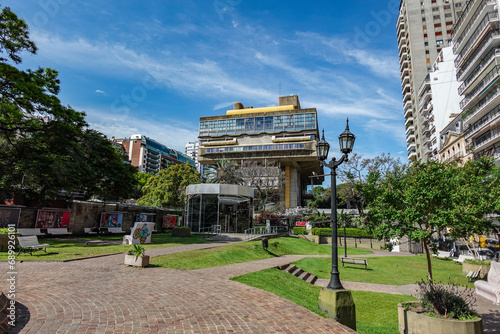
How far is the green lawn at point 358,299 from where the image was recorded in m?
7.78

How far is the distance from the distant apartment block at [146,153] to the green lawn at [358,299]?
110m

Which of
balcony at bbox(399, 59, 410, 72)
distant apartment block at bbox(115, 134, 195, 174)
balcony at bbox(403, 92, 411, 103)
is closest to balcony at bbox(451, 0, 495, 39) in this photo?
balcony at bbox(403, 92, 411, 103)

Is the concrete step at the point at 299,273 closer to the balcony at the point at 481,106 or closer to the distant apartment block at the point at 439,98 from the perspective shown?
the balcony at the point at 481,106

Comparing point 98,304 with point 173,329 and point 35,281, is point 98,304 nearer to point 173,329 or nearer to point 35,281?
point 173,329

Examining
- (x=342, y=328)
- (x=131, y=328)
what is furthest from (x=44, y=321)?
(x=342, y=328)

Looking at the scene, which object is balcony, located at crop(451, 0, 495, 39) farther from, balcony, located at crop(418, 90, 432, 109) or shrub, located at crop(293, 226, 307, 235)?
shrub, located at crop(293, 226, 307, 235)

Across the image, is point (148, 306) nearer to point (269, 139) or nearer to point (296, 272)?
point (296, 272)

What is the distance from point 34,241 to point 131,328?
37.2 ft

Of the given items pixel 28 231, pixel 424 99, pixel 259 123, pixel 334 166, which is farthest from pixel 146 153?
pixel 334 166

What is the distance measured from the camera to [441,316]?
246 inches

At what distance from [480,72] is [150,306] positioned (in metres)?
44.4

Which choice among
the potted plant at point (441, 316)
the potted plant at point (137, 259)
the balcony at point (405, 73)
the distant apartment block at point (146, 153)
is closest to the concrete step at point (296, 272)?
the potted plant at point (441, 316)

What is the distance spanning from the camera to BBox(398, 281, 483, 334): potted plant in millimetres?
5852

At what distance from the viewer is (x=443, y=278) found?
48.5 feet
